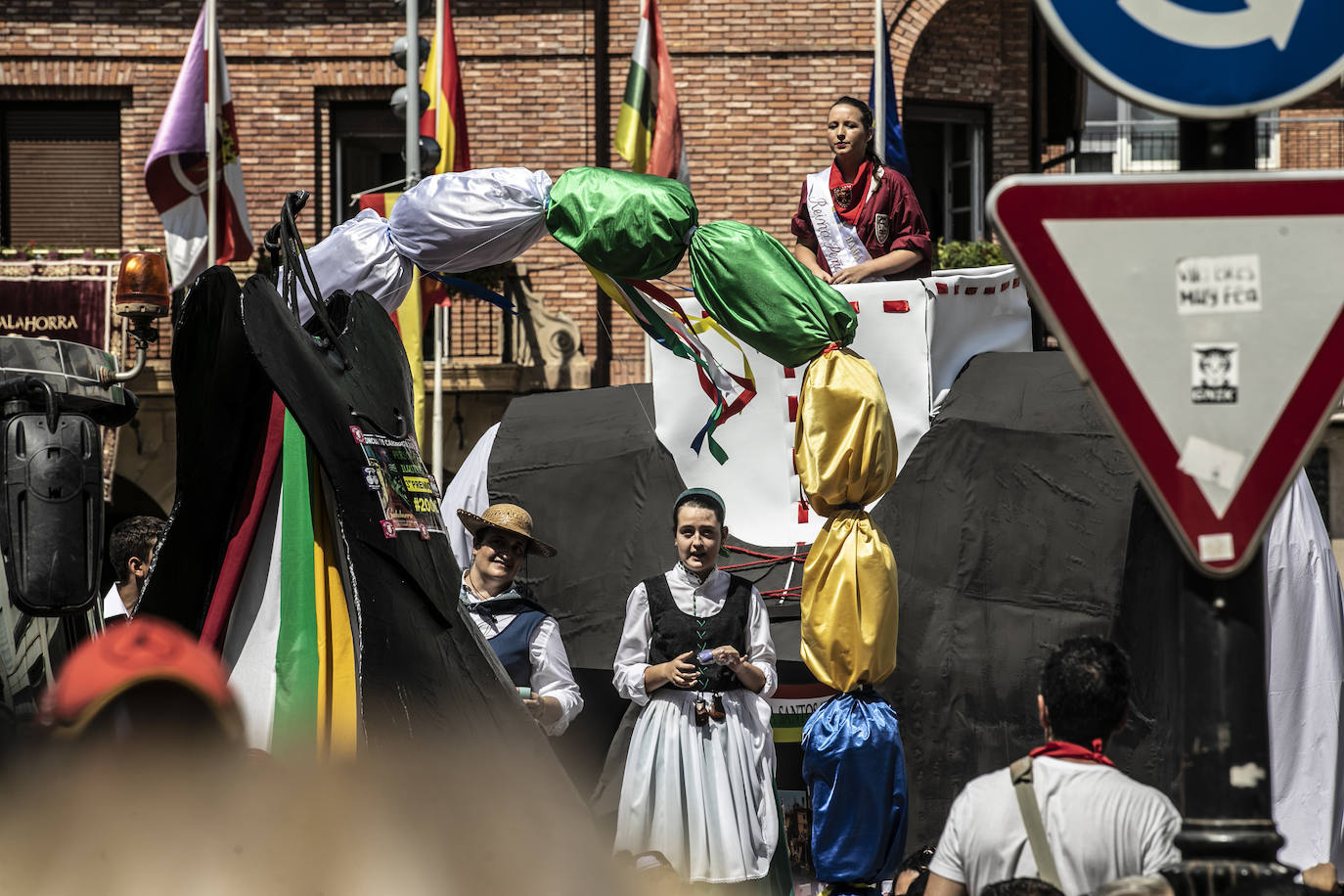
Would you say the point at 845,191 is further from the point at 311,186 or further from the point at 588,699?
the point at 311,186

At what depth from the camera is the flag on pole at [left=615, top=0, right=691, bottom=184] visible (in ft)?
51.7

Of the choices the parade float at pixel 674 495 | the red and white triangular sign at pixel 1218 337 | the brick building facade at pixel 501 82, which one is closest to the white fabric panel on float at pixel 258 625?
the parade float at pixel 674 495

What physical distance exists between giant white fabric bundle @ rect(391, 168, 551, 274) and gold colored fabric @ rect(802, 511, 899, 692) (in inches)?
65.0

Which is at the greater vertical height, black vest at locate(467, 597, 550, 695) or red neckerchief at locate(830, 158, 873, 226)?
red neckerchief at locate(830, 158, 873, 226)

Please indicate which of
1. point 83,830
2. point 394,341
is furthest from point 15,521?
point 394,341

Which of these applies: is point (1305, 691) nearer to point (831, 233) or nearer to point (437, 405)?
point (831, 233)

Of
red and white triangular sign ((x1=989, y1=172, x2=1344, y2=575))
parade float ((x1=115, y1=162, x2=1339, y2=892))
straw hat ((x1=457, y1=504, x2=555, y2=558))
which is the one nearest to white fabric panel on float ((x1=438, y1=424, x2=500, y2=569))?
parade float ((x1=115, y1=162, x2=1339, y2=892))

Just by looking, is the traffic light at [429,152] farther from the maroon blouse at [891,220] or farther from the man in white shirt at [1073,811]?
the man in white shirt at [1073,811]

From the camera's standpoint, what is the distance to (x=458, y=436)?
1933 cm

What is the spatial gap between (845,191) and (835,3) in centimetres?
1277

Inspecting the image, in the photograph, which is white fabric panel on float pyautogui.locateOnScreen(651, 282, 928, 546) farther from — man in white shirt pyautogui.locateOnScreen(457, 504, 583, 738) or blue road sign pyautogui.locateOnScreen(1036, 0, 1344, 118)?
blue road sign pyautogui.locateOnScreen(1036, 0, 1344, 118)

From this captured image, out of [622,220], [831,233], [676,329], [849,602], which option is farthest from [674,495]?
[622,220]

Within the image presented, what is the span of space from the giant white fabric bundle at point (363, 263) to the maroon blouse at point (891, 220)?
7.63ft

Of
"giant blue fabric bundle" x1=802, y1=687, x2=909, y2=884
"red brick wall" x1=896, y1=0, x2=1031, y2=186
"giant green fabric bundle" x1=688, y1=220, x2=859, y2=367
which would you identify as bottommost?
"giant blue fabric bundle" x1=802, y1=687, x2=909, y2=884
